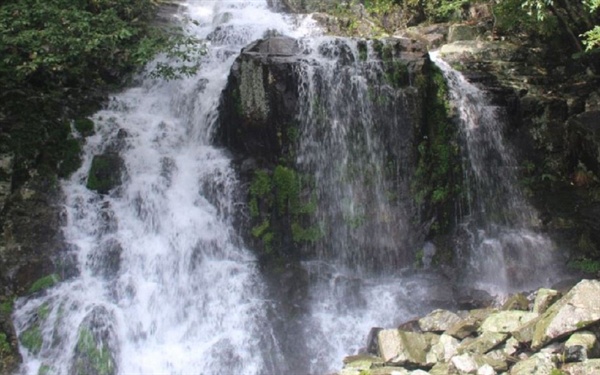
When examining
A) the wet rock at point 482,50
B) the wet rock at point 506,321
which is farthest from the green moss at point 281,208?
the wet rock at point 482,50

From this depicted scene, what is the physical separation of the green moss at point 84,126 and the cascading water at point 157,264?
184mm

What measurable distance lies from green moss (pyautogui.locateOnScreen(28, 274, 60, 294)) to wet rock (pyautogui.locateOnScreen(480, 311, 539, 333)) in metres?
7.70

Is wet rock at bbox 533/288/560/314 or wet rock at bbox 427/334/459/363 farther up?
wet rock at bbox 533/288/560/314

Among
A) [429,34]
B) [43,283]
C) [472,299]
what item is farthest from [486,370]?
[429,34]

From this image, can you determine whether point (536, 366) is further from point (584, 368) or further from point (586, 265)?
point (586, 265)

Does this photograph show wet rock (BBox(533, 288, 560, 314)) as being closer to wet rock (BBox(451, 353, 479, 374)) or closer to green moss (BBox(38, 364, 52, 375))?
wet rock (BBox(451, 353, 479, 374))

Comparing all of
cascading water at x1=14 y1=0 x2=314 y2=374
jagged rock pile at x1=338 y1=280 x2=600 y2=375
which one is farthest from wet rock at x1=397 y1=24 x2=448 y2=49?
jagged rock pile at x1=338 y1=280 x2=600 y2=375

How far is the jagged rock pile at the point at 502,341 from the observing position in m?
6.75

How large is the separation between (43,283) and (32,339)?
1094mm

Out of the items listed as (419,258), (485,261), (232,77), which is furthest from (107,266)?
(485,261)

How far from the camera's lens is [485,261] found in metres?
11.4

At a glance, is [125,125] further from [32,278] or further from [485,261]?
[485,261]

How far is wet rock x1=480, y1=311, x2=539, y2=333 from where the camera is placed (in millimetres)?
8094

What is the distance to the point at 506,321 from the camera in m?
8.33
